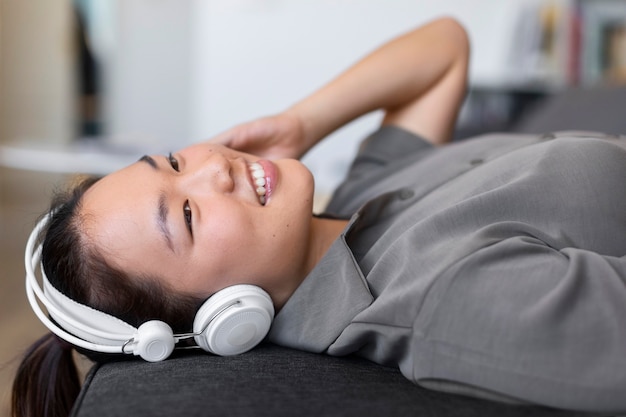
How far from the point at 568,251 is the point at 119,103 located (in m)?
4.83

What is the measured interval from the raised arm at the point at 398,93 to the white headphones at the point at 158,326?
55 cm

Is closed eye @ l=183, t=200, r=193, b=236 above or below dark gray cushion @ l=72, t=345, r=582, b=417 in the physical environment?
above

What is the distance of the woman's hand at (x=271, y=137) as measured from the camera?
4.53ft

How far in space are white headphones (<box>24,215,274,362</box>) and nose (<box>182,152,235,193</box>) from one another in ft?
0.52

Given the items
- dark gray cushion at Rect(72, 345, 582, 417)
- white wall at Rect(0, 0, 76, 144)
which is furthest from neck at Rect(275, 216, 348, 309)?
white wall at Rect(0, 0, 76, 144)

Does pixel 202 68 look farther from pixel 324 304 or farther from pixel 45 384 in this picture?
pixel 324 304

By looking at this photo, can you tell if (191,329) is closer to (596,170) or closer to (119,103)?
(596,170)

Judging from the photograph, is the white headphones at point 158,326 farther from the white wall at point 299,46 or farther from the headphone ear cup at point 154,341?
the white wall at point 299,46

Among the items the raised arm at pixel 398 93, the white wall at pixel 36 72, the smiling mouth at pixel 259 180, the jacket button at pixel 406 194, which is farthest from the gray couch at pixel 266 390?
the white wall at pixel 36 72

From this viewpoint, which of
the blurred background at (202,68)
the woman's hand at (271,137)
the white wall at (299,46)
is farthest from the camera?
the white wall at (299,46)

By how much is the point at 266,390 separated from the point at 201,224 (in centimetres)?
29

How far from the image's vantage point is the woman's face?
0.98 meters

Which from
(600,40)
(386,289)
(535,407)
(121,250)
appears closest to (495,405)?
(535,407)

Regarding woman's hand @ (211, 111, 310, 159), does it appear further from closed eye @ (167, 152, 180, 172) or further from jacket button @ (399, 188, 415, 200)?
jacket button @ (399, 188, 415, 200)
